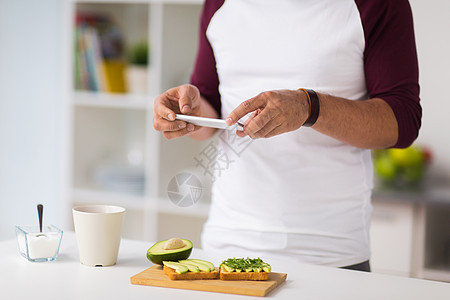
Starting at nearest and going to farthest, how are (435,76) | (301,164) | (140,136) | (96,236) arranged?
(96,236) < (301,164) < (435,76) < (140,136)

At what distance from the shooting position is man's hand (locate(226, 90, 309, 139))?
977mm

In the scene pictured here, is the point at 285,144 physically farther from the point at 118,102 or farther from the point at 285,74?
the point at 118,102

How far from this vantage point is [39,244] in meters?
0.97

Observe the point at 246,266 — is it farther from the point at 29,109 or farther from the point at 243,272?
the point at 29,109

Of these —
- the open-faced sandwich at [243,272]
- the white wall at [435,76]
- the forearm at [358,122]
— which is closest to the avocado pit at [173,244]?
the open-faced sandwich at [243,272]

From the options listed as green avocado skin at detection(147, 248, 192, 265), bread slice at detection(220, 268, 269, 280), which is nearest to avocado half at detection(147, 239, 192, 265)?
green avocado skin at detection(147, 248, 192, 265)

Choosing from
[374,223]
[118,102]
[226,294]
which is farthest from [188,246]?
[118,102]

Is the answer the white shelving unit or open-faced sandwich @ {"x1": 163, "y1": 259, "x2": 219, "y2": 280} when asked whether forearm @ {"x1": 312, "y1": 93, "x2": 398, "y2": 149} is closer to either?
open-faced sandwich @ {"x1": 163, "y1": 259, "x2": 219, "y2": 280}

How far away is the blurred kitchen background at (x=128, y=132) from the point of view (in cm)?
224

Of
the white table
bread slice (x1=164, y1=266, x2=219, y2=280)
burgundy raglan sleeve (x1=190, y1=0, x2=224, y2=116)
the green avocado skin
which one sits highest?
burgundy raglan sleeve (x1=190, y1=0, x2=224, y2=116)

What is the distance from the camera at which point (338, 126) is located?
3.71ft

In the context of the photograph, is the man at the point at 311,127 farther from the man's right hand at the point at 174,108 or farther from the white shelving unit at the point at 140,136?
the white shelving unit at the point at 140,136

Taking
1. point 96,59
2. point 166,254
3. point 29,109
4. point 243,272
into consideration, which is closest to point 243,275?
point 243,272

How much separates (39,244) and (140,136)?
203cm
